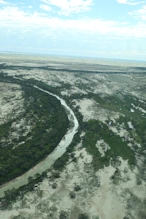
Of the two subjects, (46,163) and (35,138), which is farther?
(35,138)

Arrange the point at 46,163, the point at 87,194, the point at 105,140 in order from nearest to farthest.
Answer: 1. the point at 87,194
2. the point at 46,163
3. the point at 105,140

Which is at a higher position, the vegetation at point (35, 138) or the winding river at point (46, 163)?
the vegetation at point (35, 138)

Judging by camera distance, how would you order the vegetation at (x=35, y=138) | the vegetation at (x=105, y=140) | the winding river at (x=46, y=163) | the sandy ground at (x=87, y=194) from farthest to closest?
the vegetation at (x=105, y=140) → the vegetation at (x=35, y=138) → the winding river at (x=46, y=163) → the sandy ground at (x=87, y=194)

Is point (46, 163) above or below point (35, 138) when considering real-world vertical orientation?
below

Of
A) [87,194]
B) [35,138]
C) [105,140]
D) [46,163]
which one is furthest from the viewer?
[105,140]


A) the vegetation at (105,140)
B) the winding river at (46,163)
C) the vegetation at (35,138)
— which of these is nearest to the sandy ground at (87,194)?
the vegetation at (105,140)

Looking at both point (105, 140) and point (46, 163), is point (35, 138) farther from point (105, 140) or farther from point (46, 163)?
point (105, 140)

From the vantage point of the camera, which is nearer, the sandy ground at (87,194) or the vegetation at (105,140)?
the sandy ground at (87,194)

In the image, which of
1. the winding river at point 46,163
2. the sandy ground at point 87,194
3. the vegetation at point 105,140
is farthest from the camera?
the vegetation at point 105,140

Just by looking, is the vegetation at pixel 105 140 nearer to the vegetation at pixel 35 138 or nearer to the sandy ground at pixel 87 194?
the sandy ground at pixel 87 194

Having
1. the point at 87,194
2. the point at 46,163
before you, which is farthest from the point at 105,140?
the point at 87,194

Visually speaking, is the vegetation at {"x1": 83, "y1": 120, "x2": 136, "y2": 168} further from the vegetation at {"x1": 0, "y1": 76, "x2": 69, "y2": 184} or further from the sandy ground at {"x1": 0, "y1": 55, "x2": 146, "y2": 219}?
the vegetation at {"x1": 0, "y1": 76, "x2": 69, "y2": 184}

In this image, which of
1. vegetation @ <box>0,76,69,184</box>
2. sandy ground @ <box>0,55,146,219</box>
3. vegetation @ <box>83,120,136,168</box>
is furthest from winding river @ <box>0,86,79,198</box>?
vegetation @ <box>83,120,136,168</box>
